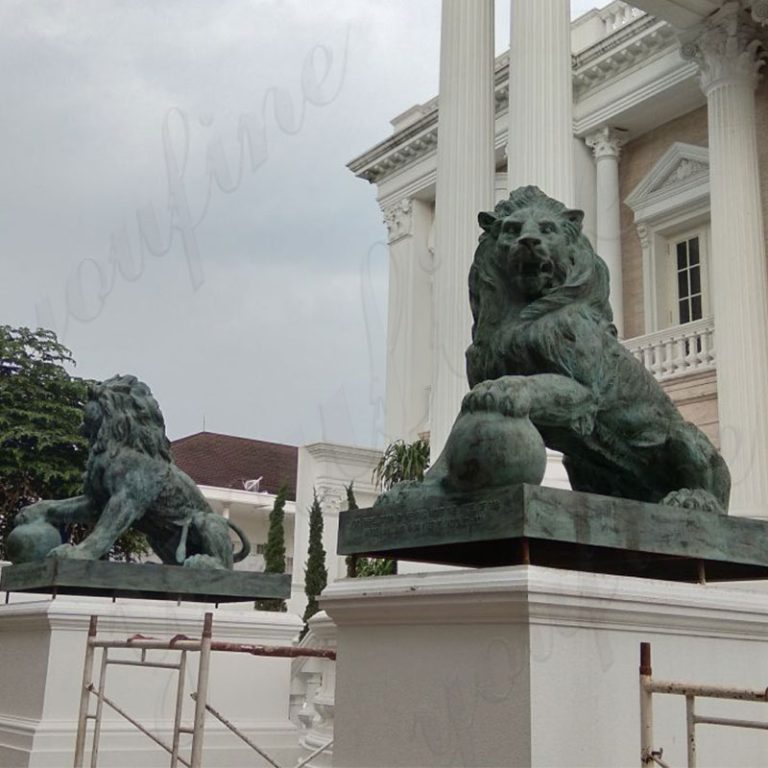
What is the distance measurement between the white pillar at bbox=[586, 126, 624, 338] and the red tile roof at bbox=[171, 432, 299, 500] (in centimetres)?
1664

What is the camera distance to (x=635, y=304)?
18.3m

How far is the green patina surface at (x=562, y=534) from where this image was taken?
2895 mm

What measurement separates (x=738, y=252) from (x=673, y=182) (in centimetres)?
434

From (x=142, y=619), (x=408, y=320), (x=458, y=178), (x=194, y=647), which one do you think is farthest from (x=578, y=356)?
(x=408, y=320)

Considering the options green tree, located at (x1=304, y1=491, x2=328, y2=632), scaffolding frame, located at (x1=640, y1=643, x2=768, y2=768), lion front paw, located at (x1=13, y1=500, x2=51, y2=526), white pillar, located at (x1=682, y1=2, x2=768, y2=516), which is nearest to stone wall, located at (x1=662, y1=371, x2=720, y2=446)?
white pillar, located at (x1=682, y1=2, x2=768, y2=516)

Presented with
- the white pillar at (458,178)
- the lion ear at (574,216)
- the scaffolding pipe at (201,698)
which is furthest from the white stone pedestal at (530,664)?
the white pillar at (458,178)

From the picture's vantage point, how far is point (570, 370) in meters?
3.21

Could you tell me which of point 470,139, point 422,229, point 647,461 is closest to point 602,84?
point 422,229

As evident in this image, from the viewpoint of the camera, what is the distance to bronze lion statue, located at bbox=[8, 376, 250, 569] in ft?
18.2

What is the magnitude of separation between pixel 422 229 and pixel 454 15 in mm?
9132

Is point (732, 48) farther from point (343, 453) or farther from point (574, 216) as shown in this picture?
point (574, 216)

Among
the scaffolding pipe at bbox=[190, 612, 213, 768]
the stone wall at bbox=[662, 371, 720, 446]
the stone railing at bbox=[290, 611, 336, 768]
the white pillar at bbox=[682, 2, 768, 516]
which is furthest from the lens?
the stone wall at bbox=[662, 371, 720, 446]

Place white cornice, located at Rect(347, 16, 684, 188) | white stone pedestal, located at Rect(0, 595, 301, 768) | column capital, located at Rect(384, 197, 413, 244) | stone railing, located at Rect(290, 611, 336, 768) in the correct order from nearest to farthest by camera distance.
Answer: white stone pedestal, located at Rect(0, 595, 301, 768) → stone railing, located at Rect(290, 611, 336, 768) → white cornice, located at Rect(347, 16, 684, 188) → column capital, located at Rect(384, 197, 413, 244)

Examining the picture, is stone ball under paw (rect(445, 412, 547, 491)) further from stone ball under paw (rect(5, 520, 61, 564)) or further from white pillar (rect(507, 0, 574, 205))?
white pillar (rect(507, 0, 574, 205))
